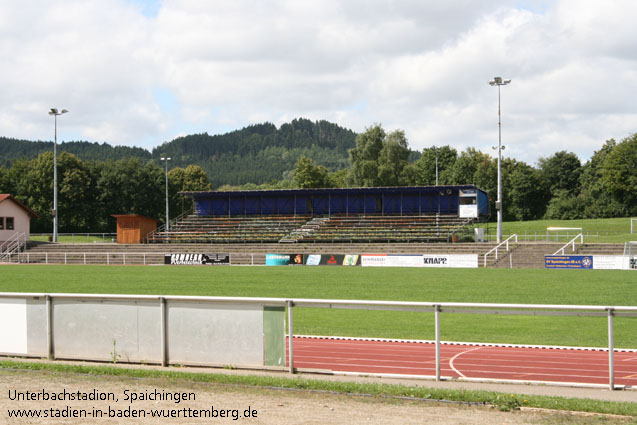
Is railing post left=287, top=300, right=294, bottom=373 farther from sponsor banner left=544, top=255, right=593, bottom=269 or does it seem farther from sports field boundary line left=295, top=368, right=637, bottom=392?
sponsor banner left=544, top=255, right=593, bottom=269

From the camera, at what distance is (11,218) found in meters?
59.8

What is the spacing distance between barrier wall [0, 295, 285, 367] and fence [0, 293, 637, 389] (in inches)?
0.6

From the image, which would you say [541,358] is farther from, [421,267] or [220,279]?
[421,267]

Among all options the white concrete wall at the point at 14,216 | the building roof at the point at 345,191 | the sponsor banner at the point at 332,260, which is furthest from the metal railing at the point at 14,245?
the sponsor banner at the point at 332,260

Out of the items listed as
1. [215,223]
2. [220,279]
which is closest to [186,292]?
[220,279]

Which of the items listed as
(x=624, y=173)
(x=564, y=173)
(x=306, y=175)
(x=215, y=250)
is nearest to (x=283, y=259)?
(x=215, y=250)

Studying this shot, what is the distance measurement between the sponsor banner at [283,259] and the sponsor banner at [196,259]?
3152mm

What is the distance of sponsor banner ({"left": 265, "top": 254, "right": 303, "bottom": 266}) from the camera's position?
46562 millimetres

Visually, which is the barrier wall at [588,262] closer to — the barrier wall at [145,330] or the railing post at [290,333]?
the railing post at [290,333]

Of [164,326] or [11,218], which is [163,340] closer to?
[164,326]


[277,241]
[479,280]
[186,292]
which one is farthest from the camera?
[277,241]

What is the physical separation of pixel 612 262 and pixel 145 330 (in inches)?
1422

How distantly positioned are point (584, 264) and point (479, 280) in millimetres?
13554

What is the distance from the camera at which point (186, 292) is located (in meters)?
24.9
